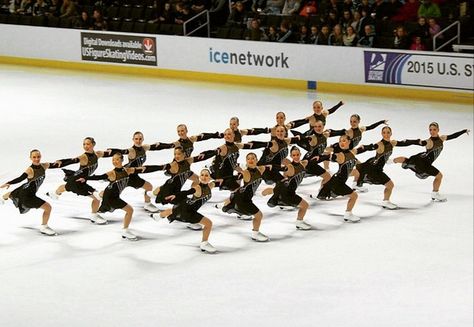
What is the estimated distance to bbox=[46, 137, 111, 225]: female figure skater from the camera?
15.8 meters

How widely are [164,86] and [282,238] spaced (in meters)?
13.2

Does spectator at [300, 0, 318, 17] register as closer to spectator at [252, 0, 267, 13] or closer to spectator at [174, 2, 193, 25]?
spectator at [252, 0, 267, 13]

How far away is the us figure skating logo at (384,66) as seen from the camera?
84.3ft

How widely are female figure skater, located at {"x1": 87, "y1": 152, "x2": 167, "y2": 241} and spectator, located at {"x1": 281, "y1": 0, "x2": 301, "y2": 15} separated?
47.5 ft

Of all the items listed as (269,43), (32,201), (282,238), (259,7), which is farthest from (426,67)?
(32,201)

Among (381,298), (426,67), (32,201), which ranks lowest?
(381,298)

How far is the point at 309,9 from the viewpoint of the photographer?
28.6 metres

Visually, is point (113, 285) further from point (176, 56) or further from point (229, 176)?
point (176, 56)

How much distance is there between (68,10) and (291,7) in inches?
271

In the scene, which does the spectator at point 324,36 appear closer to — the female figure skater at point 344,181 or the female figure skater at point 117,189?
the female figure skater at point 344,181

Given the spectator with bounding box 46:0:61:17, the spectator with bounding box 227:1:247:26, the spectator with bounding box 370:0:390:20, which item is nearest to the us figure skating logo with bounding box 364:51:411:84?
the spectator with bounding box 370:0:390:20

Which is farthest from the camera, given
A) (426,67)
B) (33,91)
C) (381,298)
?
(33,91)

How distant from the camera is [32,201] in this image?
15047mm

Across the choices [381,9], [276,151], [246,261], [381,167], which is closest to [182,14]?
[381,9]
